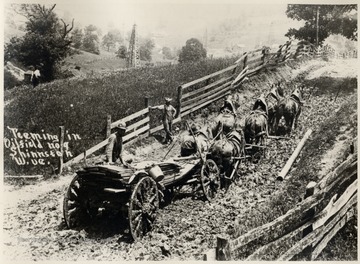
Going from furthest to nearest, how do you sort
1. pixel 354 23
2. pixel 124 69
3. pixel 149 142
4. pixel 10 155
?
pixel 149 142 → pixel 124 69 → pixel 354 23 → pixel 10 155

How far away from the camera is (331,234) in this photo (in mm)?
6172

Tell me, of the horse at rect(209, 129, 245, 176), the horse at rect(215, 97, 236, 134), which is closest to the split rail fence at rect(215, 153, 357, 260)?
the horse at rect(209, 129, 245, 176)

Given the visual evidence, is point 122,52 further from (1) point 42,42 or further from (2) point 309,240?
(2) point 309,240

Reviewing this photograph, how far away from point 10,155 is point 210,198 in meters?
2.95

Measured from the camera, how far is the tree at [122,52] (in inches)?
286

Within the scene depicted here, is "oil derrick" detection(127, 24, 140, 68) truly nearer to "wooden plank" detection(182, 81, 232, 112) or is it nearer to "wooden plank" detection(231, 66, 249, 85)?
"wooden plank" detection(182, 81, 232, 112)

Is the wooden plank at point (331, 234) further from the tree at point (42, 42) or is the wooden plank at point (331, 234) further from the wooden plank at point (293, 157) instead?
the tree at point (42, 42)

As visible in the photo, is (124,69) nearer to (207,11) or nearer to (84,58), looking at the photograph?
(84,58)

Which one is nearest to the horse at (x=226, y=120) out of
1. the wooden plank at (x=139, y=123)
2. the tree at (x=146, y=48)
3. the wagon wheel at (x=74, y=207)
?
the wooden plank at (x=139, y=123)

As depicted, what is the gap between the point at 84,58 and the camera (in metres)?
7.27

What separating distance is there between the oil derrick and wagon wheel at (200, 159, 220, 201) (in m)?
A: 2.00

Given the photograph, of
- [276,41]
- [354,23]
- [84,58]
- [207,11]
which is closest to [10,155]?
[84,58]

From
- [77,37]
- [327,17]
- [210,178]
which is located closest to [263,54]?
[327,17]

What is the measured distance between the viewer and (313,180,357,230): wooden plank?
19.5ft
